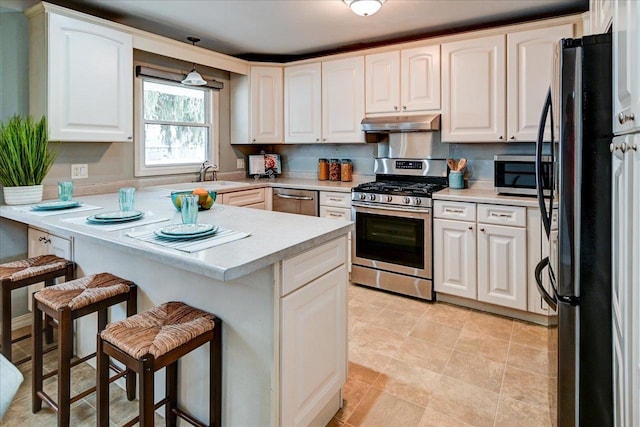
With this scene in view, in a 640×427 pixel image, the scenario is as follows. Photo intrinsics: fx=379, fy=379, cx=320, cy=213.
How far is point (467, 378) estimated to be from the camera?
211 centimetres

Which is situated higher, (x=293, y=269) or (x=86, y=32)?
(x=86, y=32)

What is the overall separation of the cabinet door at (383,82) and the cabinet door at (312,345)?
225cm

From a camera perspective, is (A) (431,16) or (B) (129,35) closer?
(B) (129,35)

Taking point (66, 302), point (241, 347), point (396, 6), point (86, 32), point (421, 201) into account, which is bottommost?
point (241, 347)

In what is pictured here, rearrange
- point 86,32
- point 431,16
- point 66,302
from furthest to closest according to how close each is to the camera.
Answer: point 431,16, point 86,32, point 66,302

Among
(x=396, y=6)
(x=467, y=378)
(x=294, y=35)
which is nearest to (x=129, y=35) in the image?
(x=294, y=35)

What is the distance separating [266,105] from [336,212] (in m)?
1.53

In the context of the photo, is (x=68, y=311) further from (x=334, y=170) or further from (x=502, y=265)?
(x=334, y=170)

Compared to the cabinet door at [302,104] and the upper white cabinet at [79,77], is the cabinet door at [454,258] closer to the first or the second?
the cabinet door at [302,104]

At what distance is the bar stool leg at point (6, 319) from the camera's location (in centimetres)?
192

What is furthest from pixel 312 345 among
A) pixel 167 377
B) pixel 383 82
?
pixel 383 82

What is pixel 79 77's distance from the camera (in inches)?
104

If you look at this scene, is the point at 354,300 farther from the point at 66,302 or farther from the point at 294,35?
the point at 294,35

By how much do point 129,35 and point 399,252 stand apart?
278cm
